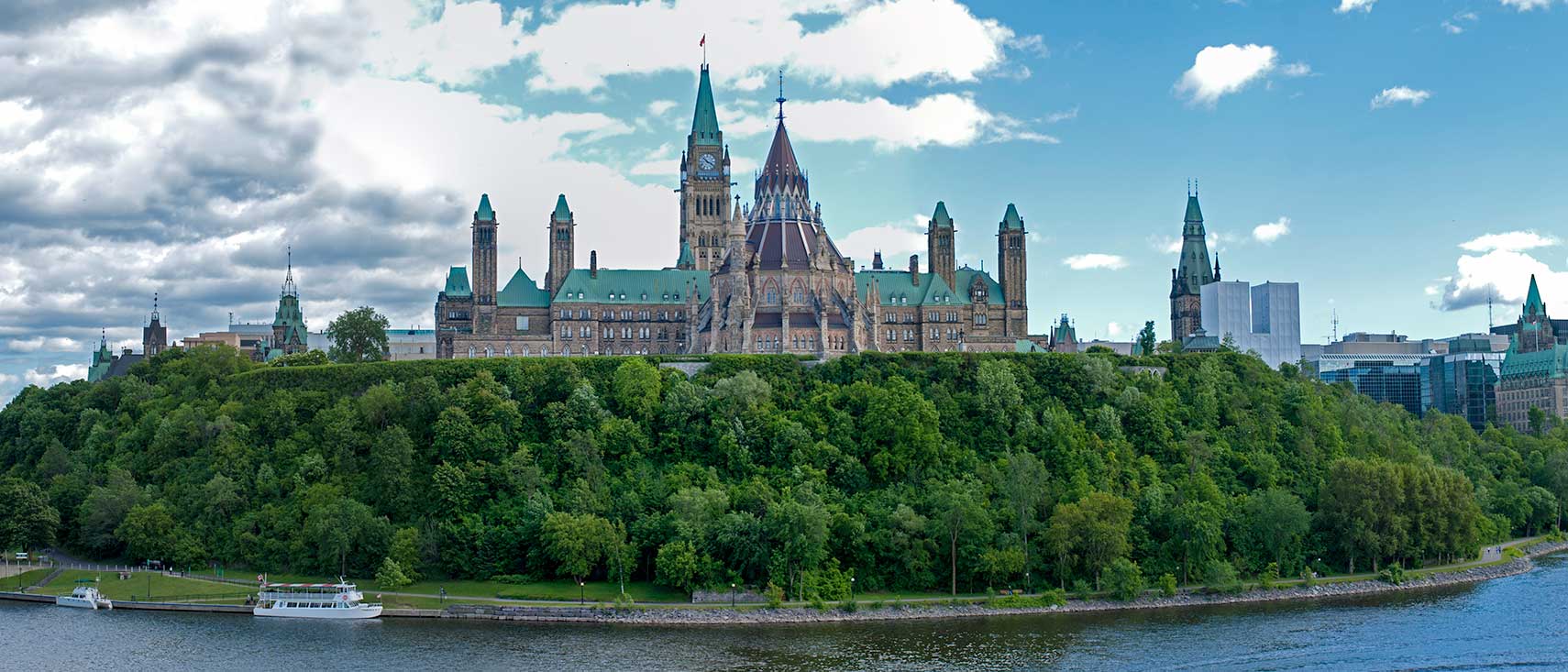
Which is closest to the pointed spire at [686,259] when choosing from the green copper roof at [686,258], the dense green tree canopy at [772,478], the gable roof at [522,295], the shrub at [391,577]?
the green copper roof at [686,258]

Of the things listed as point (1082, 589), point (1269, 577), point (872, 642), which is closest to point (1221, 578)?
point (1269, 577)

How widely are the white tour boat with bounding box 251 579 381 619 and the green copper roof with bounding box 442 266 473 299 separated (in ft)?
209

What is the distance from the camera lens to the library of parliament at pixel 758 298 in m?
134

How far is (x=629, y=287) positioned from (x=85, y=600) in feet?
223

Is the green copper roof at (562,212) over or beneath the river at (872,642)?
over

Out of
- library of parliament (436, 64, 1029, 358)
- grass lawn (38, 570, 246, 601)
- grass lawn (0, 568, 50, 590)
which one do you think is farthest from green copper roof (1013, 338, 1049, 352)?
grass lawn (0, 568, 50, 590)

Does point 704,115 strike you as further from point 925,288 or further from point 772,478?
point 772,478

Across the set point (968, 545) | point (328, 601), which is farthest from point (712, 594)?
point (328, 601)

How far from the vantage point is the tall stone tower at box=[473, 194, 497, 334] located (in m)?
151

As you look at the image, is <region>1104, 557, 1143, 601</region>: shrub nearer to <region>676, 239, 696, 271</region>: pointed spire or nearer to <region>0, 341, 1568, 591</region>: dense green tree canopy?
<region>0, 341, 1568, 591</region>: dense green tree canopy

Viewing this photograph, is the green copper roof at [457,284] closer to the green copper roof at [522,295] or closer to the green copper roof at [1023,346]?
the green copper roof at [522,295]

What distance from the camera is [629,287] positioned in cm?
15250

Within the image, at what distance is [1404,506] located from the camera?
103m

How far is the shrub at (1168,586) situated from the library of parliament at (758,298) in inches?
1661
